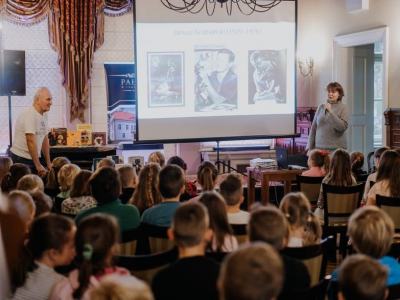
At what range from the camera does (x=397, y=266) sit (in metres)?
2.67

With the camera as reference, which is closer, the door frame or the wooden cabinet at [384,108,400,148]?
the wooden cabinet at [384,108,400,148]

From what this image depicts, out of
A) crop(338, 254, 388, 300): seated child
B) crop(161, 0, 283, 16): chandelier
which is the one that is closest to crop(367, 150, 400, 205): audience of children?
crop(338, 254, 388, 300): seated child

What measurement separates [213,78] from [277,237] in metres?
5.27

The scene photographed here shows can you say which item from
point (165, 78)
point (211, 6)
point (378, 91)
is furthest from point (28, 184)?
point (378, 91)

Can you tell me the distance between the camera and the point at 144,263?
8.95 feet

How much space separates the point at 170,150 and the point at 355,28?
3.33 meters

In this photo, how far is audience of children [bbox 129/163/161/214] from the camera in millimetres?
4211

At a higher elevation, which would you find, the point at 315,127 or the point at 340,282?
the point at 315,127

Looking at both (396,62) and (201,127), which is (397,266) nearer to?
(201,127)

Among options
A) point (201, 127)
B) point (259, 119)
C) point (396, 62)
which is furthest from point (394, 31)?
point (201, 127)

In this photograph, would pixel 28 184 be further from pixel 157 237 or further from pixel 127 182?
pixel 157 237

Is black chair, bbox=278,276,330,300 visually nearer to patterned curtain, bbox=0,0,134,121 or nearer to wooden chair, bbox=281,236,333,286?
wooden chair, bbox=281,236,333,286

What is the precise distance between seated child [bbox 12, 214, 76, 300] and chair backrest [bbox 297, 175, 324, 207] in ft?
10.0

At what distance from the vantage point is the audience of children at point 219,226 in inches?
118
